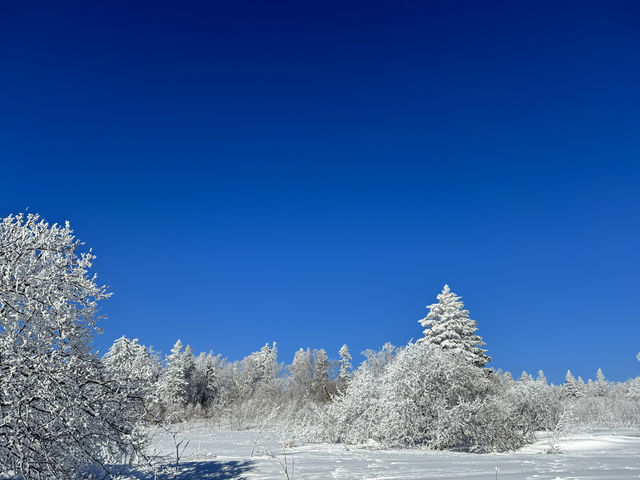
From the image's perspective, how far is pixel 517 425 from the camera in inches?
637

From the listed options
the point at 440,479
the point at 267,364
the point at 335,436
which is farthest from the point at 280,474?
the point at 267,364

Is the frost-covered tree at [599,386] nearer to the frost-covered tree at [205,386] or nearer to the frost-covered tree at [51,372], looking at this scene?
the frost-covered tree at [205,386]

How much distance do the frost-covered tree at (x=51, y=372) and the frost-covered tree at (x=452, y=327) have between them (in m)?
25.3

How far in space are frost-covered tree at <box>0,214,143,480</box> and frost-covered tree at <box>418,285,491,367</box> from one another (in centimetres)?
2534

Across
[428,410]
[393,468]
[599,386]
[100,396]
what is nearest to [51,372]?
[100,396]

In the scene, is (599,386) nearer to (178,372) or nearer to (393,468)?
(178,372)

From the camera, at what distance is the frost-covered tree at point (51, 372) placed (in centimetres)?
620

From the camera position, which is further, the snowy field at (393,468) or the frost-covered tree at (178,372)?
the frost-covered tree at (178,372)

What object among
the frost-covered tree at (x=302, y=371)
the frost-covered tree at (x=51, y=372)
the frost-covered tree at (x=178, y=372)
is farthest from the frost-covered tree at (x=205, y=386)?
the frost-covered tree at (x=51, y=372)

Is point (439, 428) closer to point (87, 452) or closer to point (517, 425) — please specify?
point (517, 425)

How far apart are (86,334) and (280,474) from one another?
16.2 ft

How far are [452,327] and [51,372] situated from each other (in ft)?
91.7

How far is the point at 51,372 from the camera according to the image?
6.43 m

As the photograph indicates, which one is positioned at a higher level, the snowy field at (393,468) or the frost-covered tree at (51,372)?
the frost-covered tree at (51,372)
